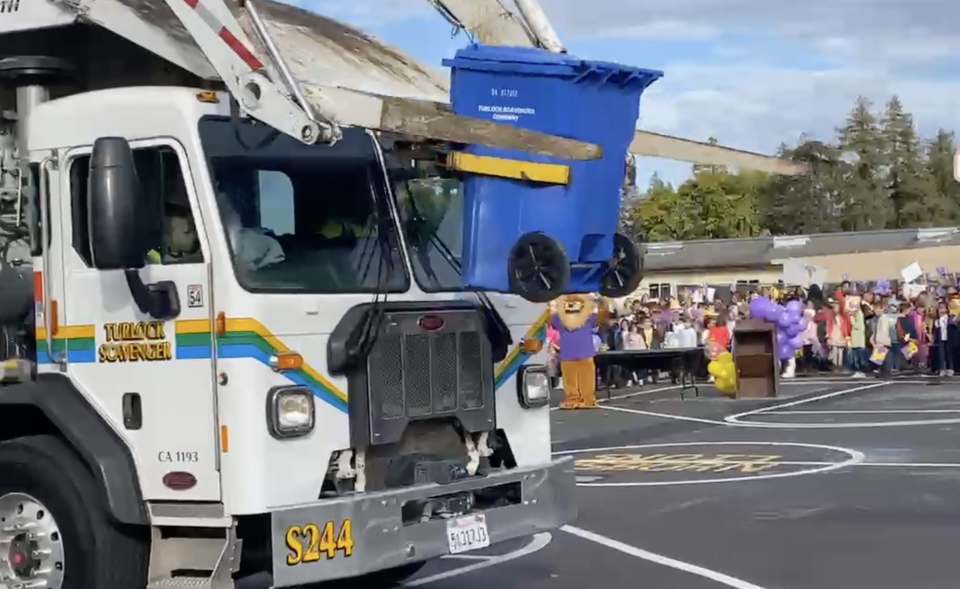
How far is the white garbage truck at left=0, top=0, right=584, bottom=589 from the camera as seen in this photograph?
7.24 meters

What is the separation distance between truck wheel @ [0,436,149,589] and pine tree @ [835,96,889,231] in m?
87.9

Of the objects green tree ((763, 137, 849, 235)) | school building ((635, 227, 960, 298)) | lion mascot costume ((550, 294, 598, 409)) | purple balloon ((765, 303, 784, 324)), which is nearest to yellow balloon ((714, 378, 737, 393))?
purple balloon ((765, 303, 784, 324))

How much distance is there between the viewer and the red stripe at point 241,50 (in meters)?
7.08

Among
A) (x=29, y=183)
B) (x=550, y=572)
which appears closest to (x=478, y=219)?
(x=29, y=183)

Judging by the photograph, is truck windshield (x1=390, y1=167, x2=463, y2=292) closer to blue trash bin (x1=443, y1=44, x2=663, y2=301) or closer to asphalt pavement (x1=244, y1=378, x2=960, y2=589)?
blue trash bin (x1=443, y1=44, x2=663, y2=301)

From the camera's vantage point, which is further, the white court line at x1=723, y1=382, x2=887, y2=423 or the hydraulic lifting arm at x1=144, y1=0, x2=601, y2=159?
the white court line at x1=723, y1=382, x2=887, y2=423

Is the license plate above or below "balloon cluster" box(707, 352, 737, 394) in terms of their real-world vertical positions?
below

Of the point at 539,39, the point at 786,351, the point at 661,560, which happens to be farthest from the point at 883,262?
the point at 539,39

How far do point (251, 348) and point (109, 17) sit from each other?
73.2 inches

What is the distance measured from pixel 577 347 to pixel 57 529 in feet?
51.5

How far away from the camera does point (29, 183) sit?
26.2 feet

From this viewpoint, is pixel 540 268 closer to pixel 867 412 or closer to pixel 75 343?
pixel 75 343

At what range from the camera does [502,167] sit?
25.1 feet

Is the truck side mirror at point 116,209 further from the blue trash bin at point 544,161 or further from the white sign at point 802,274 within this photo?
the white sign at point 802,274
